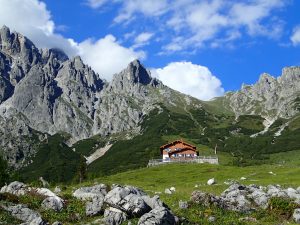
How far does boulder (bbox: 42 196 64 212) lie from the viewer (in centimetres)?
3997

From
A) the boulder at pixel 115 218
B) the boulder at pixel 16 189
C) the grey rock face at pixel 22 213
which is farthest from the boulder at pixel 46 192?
the boulder at pixel 115 218

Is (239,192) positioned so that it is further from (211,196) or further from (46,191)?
(46,191)

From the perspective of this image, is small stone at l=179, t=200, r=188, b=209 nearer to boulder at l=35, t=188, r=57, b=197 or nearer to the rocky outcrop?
the rocky outcrop

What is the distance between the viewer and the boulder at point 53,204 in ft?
131

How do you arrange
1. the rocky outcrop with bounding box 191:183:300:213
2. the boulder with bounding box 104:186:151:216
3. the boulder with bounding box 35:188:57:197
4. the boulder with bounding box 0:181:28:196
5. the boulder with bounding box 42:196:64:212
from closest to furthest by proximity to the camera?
the boulder with bounding box 104:186:151:216 → the boulder with bounding box 42:196:64:212 → the rocky outcrop with bounding box 191:183:300:213 → the boulder with bounding box 35:188:57:197 → the boulder with bounding box 0:181:28:196

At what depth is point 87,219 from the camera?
3769 cm

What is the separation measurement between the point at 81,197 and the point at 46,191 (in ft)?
→ 12.1

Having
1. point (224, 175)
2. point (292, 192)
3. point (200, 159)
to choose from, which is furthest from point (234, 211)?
point (200, 159)

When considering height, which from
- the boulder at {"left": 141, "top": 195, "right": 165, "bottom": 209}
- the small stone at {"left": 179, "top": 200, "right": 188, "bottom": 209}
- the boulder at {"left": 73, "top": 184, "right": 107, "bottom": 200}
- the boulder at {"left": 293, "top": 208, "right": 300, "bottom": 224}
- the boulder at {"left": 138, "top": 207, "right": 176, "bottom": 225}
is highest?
the boulder at {"left": 73, "top": 184, "right": 107, "bottom": 200}

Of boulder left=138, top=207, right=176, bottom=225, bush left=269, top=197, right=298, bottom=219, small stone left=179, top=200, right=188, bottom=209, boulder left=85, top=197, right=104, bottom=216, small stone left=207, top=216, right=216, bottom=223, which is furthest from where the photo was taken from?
small stone left=179, top=200, right=188, bottom=209

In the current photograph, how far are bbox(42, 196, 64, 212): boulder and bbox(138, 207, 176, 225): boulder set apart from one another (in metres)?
9.87

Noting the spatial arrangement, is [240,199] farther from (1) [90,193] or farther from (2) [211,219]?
(1) [90,193]

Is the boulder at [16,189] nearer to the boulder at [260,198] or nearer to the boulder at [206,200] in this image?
the boulder at [206,200]

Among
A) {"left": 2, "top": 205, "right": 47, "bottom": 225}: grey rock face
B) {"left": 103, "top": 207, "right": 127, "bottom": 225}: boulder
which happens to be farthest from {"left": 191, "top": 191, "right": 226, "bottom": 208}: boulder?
{"left": 2, "top": 205, "right": 47, "bottom": 225}: grey rock face
